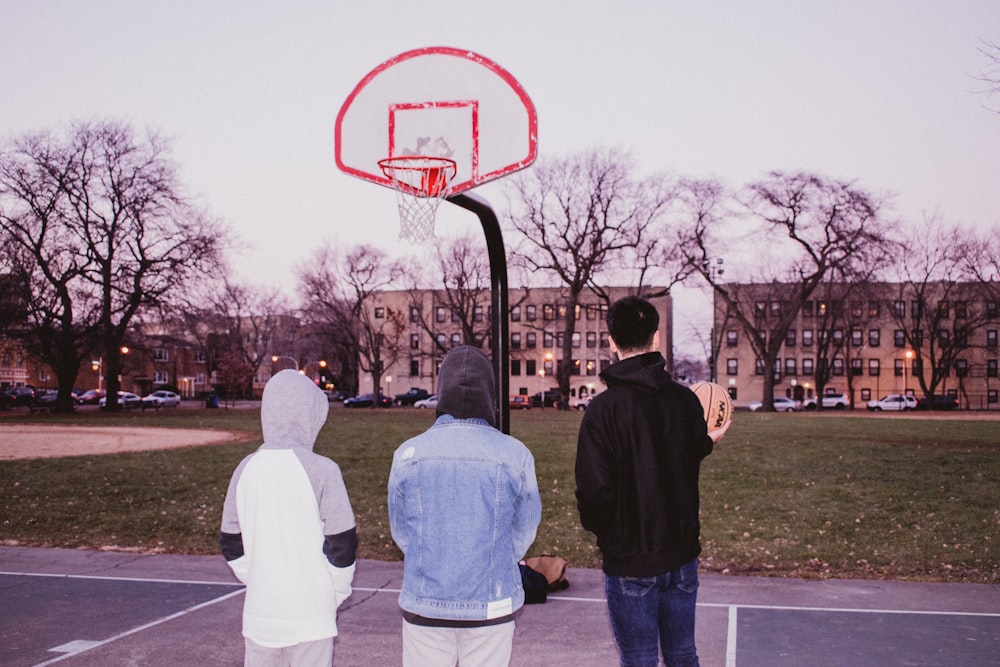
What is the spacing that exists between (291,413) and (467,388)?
926mm

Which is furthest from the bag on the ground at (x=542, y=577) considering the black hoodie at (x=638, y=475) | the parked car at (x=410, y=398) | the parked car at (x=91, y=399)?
→ the parked car at (x=410, y=398)

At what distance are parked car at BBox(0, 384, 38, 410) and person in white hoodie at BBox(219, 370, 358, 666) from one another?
224 feet

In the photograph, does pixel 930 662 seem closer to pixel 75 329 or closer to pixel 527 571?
pixel 527 571

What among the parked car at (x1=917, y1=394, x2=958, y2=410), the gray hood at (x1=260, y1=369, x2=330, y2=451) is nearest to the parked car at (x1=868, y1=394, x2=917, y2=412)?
the parked car at (x1=917, y1=394, x2=958, y2=410)

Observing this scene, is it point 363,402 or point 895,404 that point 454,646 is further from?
point 363,402

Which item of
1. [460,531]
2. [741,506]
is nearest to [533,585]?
[460,531]

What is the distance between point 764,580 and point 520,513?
23.0 ft

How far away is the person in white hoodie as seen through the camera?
4094 mm

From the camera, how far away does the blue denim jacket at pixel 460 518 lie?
377 centimetres

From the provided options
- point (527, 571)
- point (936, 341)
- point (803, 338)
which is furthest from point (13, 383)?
point (527, 571)

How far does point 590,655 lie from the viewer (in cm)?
688

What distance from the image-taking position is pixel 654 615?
4.02 meters

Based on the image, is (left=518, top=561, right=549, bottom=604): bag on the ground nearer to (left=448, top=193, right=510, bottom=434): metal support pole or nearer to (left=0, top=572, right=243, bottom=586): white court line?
(left=448, top=193, right=510, bottom=434): metal support pole

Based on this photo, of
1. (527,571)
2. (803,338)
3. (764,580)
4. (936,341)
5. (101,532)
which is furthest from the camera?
(803,338)
